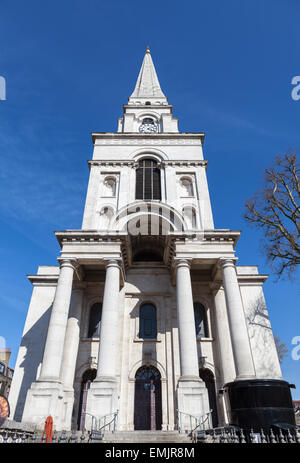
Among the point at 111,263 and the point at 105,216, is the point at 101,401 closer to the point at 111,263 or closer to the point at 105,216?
the point at 111,263

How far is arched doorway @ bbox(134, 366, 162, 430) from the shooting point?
60.9 feet

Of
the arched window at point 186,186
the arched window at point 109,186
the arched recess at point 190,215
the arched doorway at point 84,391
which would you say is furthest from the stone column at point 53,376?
the arched window at point 186,186

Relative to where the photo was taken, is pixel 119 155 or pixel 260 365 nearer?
pixel 260 365

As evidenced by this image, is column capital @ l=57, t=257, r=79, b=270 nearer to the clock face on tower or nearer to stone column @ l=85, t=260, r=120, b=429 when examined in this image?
stone column @ l=85, t=260, r=120, b=429

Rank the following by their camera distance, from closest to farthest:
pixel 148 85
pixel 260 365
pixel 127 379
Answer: pixel 127 379 → pixel 260 365 → pixel 148 85

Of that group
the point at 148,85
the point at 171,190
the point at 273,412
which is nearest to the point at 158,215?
the point at 171,190

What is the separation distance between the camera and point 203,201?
24656 millimetres

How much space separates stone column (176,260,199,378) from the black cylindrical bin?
8428 mm

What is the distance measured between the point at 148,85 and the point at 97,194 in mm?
24854

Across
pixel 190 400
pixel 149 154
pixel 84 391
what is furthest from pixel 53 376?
pixel 149 154

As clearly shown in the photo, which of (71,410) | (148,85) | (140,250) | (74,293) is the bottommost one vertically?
(71,410)

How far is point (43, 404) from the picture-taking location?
14539mm
